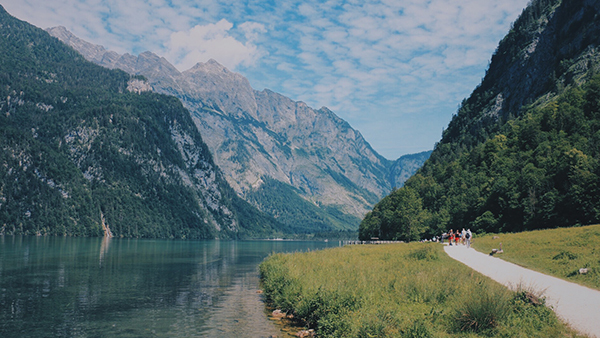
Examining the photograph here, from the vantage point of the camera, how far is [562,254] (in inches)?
1483

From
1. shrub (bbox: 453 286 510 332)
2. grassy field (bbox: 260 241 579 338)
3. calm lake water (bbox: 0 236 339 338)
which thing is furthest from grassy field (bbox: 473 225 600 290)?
calm lake water (bbox: 0 236 339 338)

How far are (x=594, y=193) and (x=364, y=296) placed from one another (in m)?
64.5

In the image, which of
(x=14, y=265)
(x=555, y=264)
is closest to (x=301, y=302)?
(x=555, y=264)

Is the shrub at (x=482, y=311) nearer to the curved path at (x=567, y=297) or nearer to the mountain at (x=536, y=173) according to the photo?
the curved path at (x=567, y=297)

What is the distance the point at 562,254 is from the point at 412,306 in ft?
71.0

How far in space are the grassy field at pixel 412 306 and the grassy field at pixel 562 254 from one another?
26.1 feet

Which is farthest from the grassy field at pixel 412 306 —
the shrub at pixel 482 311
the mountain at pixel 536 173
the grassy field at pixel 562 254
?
the mountain at pixel 536 173

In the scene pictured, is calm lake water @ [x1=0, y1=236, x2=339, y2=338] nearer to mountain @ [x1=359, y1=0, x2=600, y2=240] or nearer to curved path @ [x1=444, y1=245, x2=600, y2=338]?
curved path @ [x1=444, y1=245, x2=600, y2=338]

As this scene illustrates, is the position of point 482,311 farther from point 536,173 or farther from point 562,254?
point 536,173

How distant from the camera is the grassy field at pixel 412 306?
18.4 metres

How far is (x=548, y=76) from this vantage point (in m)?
194

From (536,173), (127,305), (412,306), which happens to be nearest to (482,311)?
(412,306)

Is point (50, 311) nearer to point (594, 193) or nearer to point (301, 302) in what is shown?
point (301, 302)

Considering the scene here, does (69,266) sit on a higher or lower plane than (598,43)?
lower
